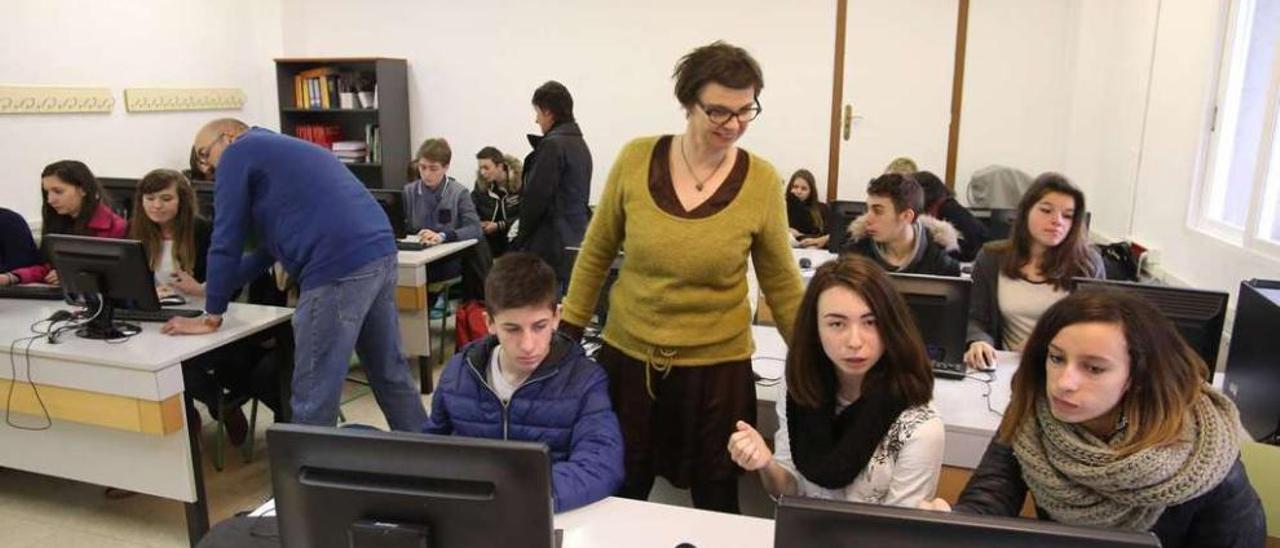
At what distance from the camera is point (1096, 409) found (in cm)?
122

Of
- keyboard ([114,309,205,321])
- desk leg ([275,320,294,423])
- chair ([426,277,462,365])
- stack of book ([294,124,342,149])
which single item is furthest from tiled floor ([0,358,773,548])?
stack of book ([294,124,342,149])

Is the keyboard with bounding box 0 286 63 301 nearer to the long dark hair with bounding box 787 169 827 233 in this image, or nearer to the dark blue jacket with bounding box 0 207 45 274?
the dark blue jacket with bounding box 0 207 45 274

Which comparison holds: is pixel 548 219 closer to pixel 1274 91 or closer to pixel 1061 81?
pixel 1274 91

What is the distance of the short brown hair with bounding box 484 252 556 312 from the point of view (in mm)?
1604

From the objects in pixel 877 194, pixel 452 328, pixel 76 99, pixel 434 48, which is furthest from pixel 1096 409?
pixel 434 48

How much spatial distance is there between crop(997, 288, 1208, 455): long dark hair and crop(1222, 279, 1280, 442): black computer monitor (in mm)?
557

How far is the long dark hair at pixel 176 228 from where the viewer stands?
3.08 metres

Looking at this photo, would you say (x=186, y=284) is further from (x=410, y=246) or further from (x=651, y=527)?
(x=651, y=527)

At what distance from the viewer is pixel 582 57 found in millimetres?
5969

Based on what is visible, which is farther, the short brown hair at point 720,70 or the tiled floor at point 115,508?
the tiled floor at point 115,508

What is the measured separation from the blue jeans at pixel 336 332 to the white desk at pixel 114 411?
273mm

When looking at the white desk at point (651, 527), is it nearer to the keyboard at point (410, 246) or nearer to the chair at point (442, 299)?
the keyboard at point (410, 246)

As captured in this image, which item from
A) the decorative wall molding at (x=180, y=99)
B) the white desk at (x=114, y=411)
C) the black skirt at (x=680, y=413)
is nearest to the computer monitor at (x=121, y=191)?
the white desk at (x=114, y=411)

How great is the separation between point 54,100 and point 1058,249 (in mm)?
5208
